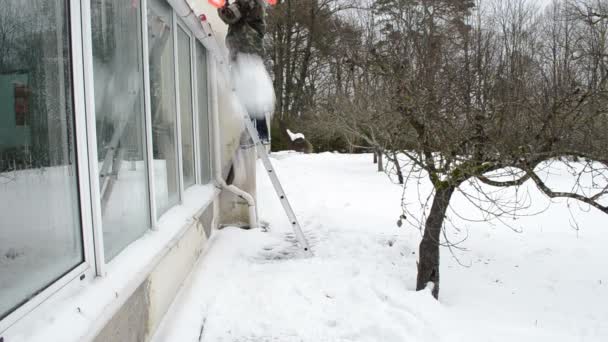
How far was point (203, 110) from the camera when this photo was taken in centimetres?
557

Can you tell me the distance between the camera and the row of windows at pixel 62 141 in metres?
1.54

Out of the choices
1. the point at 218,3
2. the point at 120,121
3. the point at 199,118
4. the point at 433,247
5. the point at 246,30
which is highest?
the point at 218,3

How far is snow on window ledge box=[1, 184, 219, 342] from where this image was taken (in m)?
1.54

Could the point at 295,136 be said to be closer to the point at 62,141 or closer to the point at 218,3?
the point at 218,3

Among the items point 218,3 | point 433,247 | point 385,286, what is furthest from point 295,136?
point 385,286

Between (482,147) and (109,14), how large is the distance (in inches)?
126

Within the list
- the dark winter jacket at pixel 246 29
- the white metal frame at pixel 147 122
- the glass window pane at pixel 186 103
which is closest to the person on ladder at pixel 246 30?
the dark winter jacket at pixel 246 29

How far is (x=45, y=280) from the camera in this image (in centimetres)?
172

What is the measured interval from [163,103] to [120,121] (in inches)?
45.9

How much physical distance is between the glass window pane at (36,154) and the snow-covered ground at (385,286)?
51.3 inches

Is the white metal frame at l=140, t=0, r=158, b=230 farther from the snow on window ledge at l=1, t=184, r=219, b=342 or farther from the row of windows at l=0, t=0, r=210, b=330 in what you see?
the snow on window ledge at l=1, t=184, r=219, b=342

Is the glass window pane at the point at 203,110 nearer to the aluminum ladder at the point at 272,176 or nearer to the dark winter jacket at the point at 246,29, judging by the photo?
the dark winter jacket at the point at 246,29

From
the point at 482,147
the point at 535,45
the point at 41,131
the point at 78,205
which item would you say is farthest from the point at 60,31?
the point at 535,45

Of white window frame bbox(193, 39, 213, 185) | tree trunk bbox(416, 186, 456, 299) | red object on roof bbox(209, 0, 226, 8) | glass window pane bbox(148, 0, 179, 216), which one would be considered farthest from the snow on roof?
glass window pane bbox(148, 0, 179, 216)
